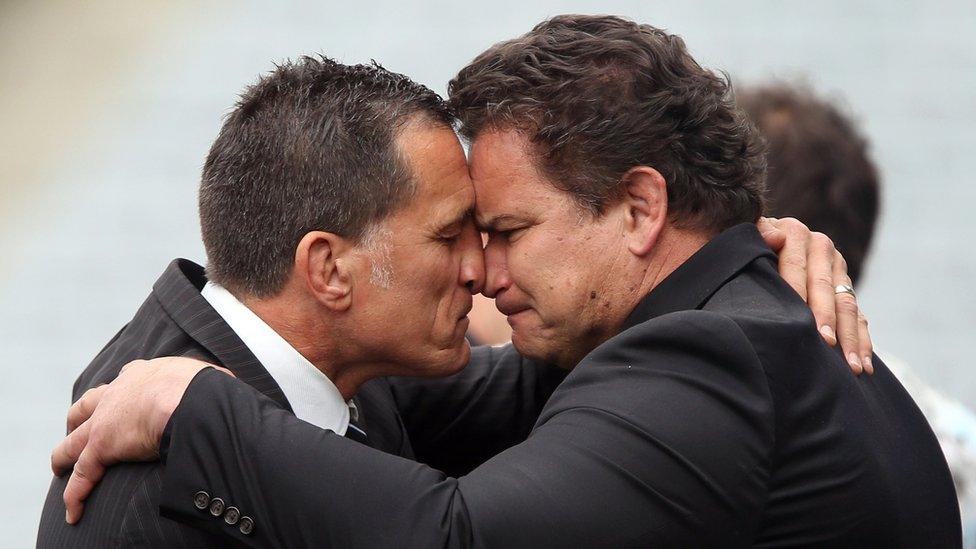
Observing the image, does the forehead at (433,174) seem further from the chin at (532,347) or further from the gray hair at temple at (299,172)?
the chin at (532,347)

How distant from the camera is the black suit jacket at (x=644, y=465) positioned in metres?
1.99

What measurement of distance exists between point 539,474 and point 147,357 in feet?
2.53

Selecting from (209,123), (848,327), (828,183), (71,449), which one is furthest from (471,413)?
(209,123)

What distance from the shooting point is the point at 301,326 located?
2.50 meters

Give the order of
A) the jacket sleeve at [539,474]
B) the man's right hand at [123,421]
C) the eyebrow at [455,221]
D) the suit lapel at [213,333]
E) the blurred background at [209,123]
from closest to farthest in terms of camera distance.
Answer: the jacket sleeve at [539,474] < the man's right hand at [123,421] < the suit lapel at [213,333] < the eyebrow at [455,221] < the blurred background at [209,123]

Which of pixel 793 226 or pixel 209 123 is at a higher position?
pixel 209 123

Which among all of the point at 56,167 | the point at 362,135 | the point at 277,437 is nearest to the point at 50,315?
the point at 56,167

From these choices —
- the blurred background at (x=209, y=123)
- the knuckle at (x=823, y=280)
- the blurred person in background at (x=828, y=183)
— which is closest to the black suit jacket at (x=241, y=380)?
the knuckle at (x=823, y=280)

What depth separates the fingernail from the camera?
2377mm

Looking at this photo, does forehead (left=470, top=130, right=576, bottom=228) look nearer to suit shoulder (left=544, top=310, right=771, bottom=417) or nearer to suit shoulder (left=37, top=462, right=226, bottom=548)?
suit shoulder (left=544, top=310, right=771, bottom=417)

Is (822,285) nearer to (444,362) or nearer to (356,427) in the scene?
(444,362)

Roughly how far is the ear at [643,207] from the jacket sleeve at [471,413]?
519 mm

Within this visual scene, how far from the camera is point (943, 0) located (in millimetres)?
5820

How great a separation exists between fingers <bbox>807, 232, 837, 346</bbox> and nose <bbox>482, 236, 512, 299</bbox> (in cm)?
57
